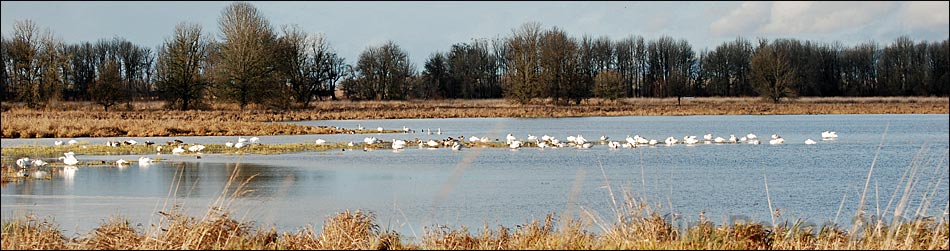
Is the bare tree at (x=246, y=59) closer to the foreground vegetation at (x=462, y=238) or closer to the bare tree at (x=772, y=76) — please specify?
the bare tree at (x=772, y=76)

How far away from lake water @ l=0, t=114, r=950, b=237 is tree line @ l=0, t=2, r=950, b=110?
3083 cm

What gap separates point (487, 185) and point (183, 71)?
138ft

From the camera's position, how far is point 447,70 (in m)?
79.1

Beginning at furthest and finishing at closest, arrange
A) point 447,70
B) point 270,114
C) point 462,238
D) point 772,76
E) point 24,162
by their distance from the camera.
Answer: point 447,70
point 772,76
point 270,114
point 24,162
point 462,238

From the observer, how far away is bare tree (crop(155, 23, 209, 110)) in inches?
2021

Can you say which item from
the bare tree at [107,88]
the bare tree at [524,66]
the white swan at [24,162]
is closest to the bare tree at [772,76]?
the bare tree at [524,66]

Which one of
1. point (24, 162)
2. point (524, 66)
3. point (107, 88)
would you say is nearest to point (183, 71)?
point (107, 88)

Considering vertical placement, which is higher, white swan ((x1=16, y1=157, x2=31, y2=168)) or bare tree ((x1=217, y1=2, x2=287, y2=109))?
bare tree ((x1=217, y1=2, x2=287, y2=109))

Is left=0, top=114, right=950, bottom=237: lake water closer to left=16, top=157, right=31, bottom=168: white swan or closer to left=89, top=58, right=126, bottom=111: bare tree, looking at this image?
left=16, top=157, right=31, bottom=168: white swan

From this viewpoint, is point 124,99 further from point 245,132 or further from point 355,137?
point 355,137

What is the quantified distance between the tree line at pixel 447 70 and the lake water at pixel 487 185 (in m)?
30.8

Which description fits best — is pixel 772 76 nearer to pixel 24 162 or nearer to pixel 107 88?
pixel 107 88

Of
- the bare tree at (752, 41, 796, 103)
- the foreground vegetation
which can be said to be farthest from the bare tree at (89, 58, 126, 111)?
the foreground vegetation

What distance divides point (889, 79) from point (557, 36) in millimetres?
29316
